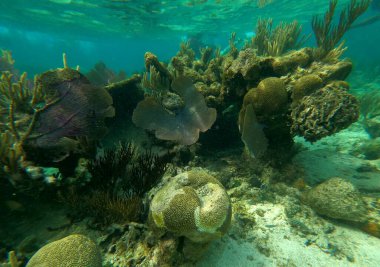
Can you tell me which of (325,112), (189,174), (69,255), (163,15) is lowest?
(69,255)

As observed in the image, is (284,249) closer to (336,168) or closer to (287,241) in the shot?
(287,241)

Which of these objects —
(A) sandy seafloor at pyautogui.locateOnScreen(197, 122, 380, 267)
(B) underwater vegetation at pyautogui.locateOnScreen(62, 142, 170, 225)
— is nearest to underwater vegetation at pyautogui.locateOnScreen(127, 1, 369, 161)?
(B) underwater vegetation at pyautogui.locateOnScreen(62, 142, 170, 225)

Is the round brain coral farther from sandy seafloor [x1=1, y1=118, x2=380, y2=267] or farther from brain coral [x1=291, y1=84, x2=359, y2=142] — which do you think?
sandy seafloor [x1=1, y1=118, x2=380, y2=267]

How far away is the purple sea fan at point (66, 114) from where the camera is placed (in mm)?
3451

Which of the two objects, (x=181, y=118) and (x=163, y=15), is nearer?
(x=181, y=118)

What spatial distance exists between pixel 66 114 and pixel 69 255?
6.55ft

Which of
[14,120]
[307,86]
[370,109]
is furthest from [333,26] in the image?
[14,120]

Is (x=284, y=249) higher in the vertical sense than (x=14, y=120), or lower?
lower

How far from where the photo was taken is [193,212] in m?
2.66

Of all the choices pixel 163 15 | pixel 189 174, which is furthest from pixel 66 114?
pixel 163 15

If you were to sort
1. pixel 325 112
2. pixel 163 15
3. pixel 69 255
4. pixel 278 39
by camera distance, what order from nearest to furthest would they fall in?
pixel 69 255
pixel 325 112
pixel 278 39
pixel 163 15

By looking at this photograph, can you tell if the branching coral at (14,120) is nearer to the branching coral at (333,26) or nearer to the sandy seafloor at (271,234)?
the sandy seafloor at (271,234)

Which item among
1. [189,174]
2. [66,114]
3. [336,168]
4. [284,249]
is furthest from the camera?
[336,168]

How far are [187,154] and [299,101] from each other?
2545 mm
